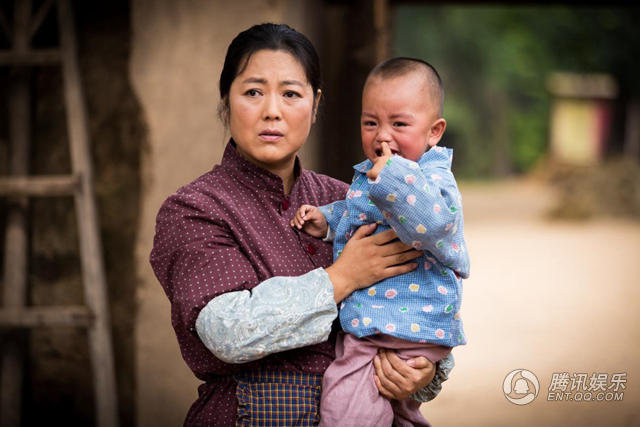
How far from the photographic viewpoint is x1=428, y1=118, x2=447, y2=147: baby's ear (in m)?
1.97

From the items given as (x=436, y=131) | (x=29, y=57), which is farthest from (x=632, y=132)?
(x=436, y=131)

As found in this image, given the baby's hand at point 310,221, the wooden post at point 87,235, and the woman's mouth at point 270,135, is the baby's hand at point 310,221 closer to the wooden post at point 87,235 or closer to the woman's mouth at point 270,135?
the woman's mouth at point 270,135

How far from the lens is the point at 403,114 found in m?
1.92

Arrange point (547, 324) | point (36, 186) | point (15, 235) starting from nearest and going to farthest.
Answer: point (36, 186) → point (15, 235) → point (547, 324)

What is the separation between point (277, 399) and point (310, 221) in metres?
0.51

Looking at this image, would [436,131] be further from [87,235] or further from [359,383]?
[87,235]

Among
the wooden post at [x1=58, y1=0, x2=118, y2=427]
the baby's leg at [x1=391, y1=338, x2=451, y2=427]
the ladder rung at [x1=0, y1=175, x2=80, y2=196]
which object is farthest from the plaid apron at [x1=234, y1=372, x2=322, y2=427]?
the ladder rung at [x1=0, y1=175, x2=80, y2=196]

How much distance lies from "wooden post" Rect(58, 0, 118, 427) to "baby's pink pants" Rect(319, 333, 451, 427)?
214cm

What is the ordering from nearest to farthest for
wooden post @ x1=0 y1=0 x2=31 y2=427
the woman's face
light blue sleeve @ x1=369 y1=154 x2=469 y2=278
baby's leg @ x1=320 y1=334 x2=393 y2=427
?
light blue sleeve @ x1=369 y1=154 x2=469 y2=278, baby's leg @ x1=320 y1=334 x2=393 y2=427, the woman's face, wooden post @ x1=0 y1=0 x2=31 y2=427

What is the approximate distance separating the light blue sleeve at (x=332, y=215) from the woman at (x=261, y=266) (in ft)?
0.12

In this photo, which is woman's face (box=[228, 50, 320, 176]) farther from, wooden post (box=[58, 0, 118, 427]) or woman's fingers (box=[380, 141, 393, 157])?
wooden post (box=[58, 0, 118, 427])

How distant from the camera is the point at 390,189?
5.36 feet

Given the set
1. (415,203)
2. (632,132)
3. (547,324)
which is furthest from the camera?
(632,132)

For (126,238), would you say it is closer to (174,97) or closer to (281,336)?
(174,97)
